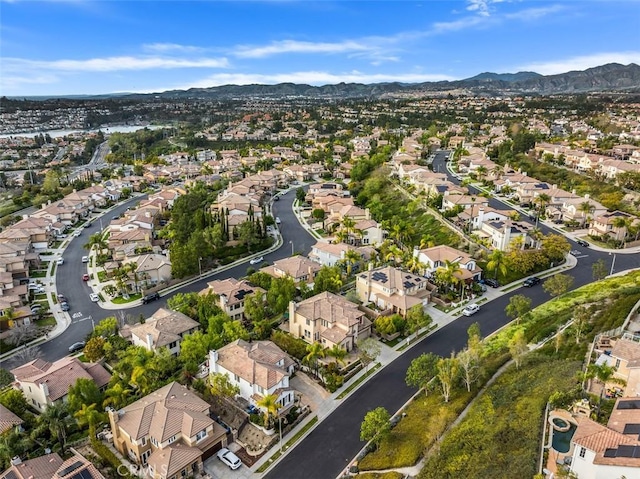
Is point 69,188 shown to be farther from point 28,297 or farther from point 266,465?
point 266,465

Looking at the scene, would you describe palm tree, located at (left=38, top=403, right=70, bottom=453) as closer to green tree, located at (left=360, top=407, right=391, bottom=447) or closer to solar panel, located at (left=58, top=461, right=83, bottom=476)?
solar panel, located at (left=58, top=461, right=83, bottom=476)

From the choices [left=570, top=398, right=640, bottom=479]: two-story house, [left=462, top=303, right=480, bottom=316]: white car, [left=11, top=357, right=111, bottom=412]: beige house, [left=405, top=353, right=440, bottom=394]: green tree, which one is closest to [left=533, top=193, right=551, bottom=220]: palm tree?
[left=462, top=303, right=480, bottom=316]: white car

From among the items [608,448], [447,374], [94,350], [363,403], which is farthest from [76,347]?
[608,448]

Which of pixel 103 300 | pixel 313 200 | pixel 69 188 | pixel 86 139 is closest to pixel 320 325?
pixel 103 300

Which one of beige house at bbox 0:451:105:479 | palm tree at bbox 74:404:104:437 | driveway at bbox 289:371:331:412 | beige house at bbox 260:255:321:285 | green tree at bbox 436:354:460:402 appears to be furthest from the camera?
beige house at bbox 260:255:321:285

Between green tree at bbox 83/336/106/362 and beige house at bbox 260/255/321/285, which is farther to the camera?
→ beige house at bbox 260/255/321/285

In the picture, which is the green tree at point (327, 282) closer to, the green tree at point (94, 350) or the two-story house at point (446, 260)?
the two-story house at point (446, 260)
